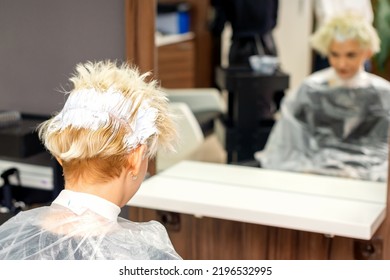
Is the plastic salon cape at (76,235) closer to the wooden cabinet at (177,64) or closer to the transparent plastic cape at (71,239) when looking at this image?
the transparent plastic cape at (71,239)

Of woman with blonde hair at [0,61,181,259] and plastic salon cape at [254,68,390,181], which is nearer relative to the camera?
woman with blonde hair at [0,61,181,259]

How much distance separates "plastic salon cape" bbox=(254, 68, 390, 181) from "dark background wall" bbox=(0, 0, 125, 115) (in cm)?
57

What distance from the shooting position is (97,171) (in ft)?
3.88

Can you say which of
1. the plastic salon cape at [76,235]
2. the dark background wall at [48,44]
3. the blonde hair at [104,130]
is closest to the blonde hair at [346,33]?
the dark background wall at [48,44]

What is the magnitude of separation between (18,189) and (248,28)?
902mm

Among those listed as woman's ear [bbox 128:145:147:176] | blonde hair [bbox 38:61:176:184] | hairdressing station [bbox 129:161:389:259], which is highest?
blonde hair [bbox 38:61:176:184]

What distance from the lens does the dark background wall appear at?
208 cm

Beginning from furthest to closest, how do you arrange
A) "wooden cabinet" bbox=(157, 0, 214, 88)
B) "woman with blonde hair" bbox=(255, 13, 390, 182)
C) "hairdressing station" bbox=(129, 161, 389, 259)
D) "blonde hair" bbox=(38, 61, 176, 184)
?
"wooden cabinet" bbox=(157, 0, 214, 88) < "woman with blonde hair" bbox=(255, 13, 390, 182) < "hairdressing station" bbox=(129, 161, 389, 259) < "blonde hair" bbox=(38, 61, 176, 184)

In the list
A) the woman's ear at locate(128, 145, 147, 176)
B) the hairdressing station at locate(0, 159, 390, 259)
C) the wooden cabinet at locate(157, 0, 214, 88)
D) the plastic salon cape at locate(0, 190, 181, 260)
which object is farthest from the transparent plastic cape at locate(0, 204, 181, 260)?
the wooden cabinet at locate(157, 0, 214, 88)

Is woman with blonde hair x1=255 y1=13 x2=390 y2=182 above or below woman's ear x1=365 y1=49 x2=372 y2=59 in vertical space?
below

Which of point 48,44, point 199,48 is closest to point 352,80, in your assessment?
point 199,48

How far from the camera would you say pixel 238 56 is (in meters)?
2.07

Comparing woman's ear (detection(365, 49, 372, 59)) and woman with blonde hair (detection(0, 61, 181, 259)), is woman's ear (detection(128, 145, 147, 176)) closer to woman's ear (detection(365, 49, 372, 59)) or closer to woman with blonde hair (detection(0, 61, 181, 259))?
woman with blonde hair (detection(0, 61, 181, 259))
